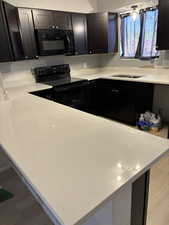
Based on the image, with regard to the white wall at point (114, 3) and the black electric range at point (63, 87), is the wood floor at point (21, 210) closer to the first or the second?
the black electric range at point (63, 87)

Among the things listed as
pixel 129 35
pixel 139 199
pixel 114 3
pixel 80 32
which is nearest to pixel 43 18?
pixel 80 32


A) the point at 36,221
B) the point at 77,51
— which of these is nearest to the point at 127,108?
the point at 77,51

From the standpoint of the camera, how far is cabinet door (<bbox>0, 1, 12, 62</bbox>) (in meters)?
2.28

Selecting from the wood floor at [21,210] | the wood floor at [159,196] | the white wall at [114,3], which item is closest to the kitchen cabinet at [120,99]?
the wood floor at [159,196]

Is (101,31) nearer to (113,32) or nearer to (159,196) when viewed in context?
(113,32)

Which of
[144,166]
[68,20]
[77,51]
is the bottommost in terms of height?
[144,166]

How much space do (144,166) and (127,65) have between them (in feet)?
10.6

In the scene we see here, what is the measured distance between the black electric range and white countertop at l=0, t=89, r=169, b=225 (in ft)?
4.84

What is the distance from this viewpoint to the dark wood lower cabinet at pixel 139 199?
0.85 metres

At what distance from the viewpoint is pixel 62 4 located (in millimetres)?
3260

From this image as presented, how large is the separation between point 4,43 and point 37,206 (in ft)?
7.12

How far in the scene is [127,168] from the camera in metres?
0.68

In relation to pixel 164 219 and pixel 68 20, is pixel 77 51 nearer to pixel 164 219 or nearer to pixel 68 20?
pixel 68 20

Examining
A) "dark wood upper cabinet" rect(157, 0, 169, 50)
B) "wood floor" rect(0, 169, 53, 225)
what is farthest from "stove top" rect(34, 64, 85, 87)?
"wood floor" rect(0, 169, 53, 225)
